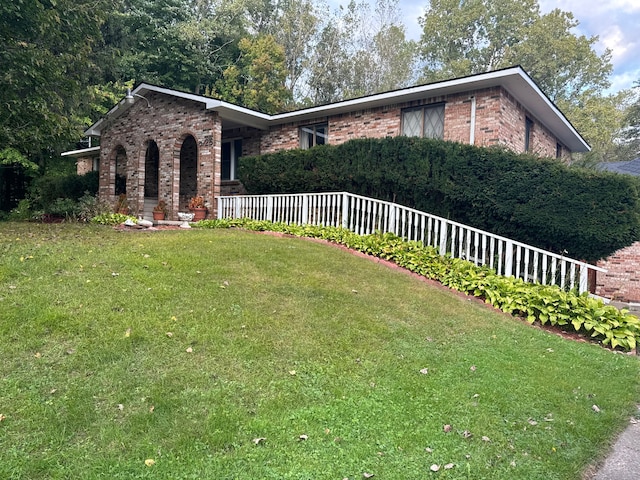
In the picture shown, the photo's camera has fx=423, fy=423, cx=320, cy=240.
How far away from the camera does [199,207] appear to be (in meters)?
12.2

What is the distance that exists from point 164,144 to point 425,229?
361 inches

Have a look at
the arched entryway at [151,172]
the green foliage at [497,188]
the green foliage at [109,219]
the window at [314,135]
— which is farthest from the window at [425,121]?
the arched entryway at [151,172]

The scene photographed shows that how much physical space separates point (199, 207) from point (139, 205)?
125 inches

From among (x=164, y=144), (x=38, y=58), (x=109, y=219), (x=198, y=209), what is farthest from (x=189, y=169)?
(x=38, y=58)

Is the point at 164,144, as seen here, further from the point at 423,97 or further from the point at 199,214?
the point at 423,97

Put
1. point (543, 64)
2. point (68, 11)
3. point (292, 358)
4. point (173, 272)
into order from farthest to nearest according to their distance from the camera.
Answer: point (543, 64)
point (68, 11)
point (173, 272)
point (292, 358)

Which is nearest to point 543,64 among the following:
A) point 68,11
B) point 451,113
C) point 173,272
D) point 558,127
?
point 558,127

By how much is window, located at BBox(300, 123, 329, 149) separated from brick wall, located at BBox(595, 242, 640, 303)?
9.00m

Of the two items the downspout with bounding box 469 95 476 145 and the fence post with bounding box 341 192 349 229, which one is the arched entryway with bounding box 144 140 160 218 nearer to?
the fence post with bounding box 341 192 349 229

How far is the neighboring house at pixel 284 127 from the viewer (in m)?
10.1

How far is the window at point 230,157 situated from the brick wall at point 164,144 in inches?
46.1

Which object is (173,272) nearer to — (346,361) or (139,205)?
(346,361)

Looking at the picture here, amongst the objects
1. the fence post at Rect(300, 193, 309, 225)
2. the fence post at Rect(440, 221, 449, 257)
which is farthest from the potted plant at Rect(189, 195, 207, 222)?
the fence post at Rect(440, 221, 449, 257)

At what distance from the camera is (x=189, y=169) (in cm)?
1580
